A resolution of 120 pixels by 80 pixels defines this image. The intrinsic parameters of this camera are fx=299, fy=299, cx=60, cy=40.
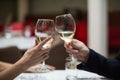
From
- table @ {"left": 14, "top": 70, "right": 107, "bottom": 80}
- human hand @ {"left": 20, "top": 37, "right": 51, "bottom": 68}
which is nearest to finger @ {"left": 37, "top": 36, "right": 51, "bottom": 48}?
human hand @ {"left": 20, "top": 37, "right": 51, "bottom": 68}

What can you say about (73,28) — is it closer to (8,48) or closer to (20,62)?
(20,62)

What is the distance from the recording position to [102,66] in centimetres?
211

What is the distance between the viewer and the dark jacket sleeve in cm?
206

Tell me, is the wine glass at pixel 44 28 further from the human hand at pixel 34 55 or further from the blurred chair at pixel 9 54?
the blurred chair at pixel 9 54

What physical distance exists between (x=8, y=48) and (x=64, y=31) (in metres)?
1.10

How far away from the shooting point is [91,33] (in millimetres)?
5277

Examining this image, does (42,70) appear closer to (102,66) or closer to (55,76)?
(55,76)

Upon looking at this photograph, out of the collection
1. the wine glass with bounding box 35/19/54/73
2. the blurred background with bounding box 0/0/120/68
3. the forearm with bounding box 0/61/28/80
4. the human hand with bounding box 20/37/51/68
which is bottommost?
the blurred background with bounding box 0/0/120/68

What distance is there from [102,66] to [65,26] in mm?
461

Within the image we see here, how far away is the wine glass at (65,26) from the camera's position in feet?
6.05

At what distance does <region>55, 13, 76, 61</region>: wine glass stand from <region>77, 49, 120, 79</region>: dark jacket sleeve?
10.9 inches

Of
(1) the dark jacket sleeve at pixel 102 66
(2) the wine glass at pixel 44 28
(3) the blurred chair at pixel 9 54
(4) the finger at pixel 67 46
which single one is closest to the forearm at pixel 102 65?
(1) the dark jacket sleeve at pixel 102 66

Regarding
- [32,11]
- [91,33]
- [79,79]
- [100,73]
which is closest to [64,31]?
[79,79]

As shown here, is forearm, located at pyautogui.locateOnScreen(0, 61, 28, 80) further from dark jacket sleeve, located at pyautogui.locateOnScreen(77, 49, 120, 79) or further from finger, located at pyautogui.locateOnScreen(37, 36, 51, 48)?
dark jacket sleeve, located at pyautogui.locateOnScreen(77, 49, 120, 79)
